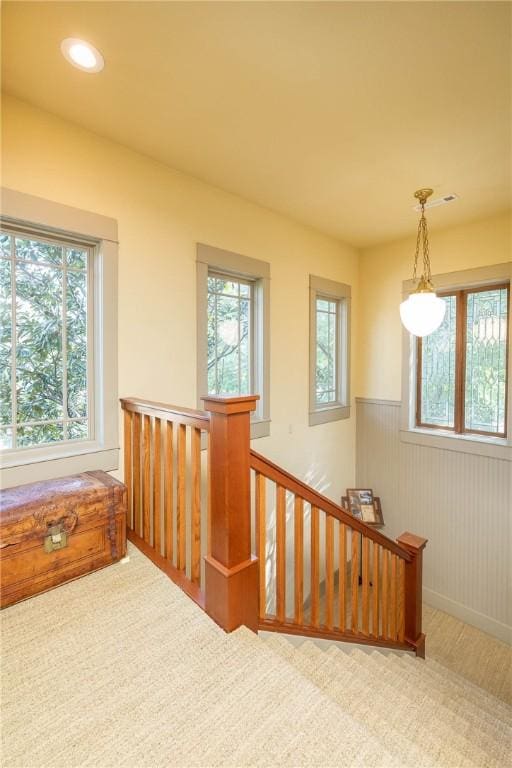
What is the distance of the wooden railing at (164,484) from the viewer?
169cm

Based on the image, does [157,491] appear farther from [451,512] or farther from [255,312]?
[451,512]

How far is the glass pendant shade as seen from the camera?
8.05ft

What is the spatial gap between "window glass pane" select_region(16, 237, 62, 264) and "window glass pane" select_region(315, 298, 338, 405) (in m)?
2.63

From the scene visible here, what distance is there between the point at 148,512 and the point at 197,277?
170 centimetres

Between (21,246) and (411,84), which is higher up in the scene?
(411,84)

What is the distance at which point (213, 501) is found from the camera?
5.03 ft

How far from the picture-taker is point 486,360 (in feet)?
11.5

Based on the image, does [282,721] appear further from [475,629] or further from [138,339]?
[475,629]

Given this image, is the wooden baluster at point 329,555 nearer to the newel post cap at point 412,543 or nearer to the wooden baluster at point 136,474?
the newel post cap at point 412,543

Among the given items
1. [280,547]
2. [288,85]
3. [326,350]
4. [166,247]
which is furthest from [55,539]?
[326,350]

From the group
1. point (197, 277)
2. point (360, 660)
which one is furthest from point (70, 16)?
point (360, 660)

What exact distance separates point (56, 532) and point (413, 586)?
7.51 ft

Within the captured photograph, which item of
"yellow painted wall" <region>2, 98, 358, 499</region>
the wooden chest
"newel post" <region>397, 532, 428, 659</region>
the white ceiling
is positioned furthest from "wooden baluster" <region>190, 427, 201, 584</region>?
the white ceiling

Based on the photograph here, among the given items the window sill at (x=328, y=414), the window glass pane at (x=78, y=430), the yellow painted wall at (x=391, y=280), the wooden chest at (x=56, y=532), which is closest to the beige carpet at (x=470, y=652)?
the window sill at (x=328, y=414)
